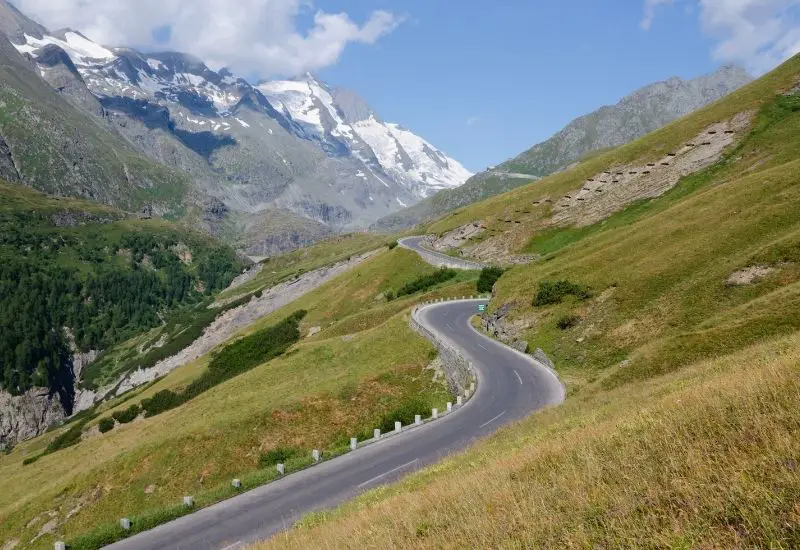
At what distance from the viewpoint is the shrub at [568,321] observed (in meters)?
42.6

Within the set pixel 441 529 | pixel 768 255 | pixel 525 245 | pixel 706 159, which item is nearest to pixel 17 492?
pixel 441 529

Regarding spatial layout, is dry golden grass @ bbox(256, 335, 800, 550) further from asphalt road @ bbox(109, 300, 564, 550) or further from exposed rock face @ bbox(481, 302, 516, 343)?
exposed rock face @ bbox(481, 302, 516, 343)

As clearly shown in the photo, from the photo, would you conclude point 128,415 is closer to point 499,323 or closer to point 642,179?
point 499,323

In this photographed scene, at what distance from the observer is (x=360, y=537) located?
9.11 m

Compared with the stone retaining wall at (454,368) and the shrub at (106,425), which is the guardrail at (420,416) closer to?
the stone retaining wall at (454,368)

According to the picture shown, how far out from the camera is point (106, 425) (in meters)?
81.4

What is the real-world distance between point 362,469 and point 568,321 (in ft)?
80.2

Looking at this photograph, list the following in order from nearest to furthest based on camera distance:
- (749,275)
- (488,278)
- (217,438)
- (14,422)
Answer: (749,275) → (217,438) → (488,278) → (14,422)

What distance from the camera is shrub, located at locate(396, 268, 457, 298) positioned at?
87375 millimetres

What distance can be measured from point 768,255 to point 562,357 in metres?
15.8

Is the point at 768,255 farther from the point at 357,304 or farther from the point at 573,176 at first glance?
the point at 573,176

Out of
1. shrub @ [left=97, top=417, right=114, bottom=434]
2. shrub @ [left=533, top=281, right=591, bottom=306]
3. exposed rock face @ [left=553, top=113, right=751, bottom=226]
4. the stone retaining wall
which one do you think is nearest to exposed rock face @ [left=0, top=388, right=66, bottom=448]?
shrub @ [left=97, top=417, right=114, bottom=434]

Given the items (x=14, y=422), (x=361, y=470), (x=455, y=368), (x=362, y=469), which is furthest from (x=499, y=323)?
(x=14, y=422)

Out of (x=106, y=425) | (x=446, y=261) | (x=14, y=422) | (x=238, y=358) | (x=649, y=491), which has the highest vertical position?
(x=446, y=261)
